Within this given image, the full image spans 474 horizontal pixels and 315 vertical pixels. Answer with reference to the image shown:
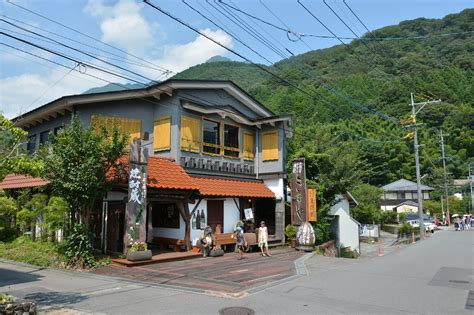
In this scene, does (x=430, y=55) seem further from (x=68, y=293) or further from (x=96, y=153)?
(x=68, y=293)

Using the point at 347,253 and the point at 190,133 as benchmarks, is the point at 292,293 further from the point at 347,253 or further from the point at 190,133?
the point at 347,253

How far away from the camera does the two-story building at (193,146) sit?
54.3ft

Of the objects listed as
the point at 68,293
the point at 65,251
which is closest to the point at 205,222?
the point at 65,251

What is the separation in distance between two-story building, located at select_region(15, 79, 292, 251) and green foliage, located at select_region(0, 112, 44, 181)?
6.35m

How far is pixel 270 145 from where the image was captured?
Answer: 22281 millimetres

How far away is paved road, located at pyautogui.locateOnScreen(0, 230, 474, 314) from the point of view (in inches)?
326

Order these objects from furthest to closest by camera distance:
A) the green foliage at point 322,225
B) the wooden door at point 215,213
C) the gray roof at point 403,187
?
the gray roof at point 403,187, the green foliage at point 322,225, the wooden door at point 215,213

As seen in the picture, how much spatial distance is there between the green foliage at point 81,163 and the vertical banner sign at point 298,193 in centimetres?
989

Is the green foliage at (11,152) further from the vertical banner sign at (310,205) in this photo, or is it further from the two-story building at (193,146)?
the vertical banner sign at (310,205)

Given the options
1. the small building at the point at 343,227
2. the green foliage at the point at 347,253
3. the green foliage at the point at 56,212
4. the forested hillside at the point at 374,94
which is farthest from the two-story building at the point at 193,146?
the green foliage at the point at 347,253

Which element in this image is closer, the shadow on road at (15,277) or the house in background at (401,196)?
the shadow on road at (15,277)

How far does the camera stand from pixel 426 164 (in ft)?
246

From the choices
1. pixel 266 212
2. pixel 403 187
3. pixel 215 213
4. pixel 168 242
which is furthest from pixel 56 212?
pixel 403 187

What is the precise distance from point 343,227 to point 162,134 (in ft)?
50.9
